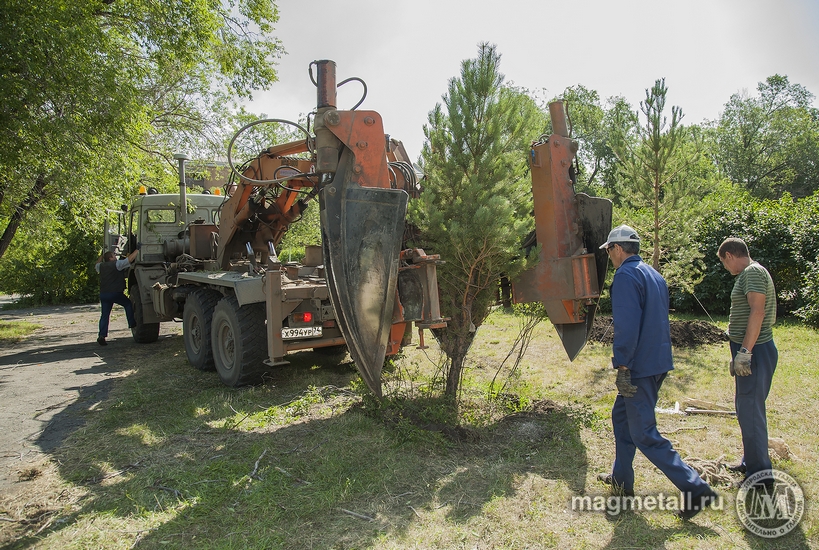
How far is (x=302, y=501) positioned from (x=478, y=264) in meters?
2.49

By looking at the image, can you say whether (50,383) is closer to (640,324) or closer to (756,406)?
(640,324)

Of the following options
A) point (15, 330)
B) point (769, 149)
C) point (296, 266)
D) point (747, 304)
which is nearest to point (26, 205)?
point (15, 330)

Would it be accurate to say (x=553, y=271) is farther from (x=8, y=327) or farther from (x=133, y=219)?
(x=8, y=327)

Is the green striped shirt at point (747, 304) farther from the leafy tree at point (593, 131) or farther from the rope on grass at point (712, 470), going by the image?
the leafy tree at point (593, 131)

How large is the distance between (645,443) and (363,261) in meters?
2.25

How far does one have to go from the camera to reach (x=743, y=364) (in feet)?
12.1

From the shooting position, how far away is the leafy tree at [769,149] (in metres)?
36.2

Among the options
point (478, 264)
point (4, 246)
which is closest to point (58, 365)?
point (4, 246)

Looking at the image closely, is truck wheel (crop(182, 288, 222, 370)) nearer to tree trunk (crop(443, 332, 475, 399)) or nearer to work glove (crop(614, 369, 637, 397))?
tree trunk (crop(443, 332, 475, 399))

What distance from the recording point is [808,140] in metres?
36.4

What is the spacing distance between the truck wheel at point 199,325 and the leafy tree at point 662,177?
6786 millimetres

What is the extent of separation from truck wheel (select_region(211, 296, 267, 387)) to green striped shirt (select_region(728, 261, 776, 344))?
15.4ft

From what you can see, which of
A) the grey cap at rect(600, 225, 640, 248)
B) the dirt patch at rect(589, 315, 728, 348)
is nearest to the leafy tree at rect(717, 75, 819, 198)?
the dirt patch at rect(589, 315, 728, 348)

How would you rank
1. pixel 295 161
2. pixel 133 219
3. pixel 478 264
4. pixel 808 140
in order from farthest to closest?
pixel 808 140 → pixel 133 219 → pixel 295 161 → pixel 478 264
